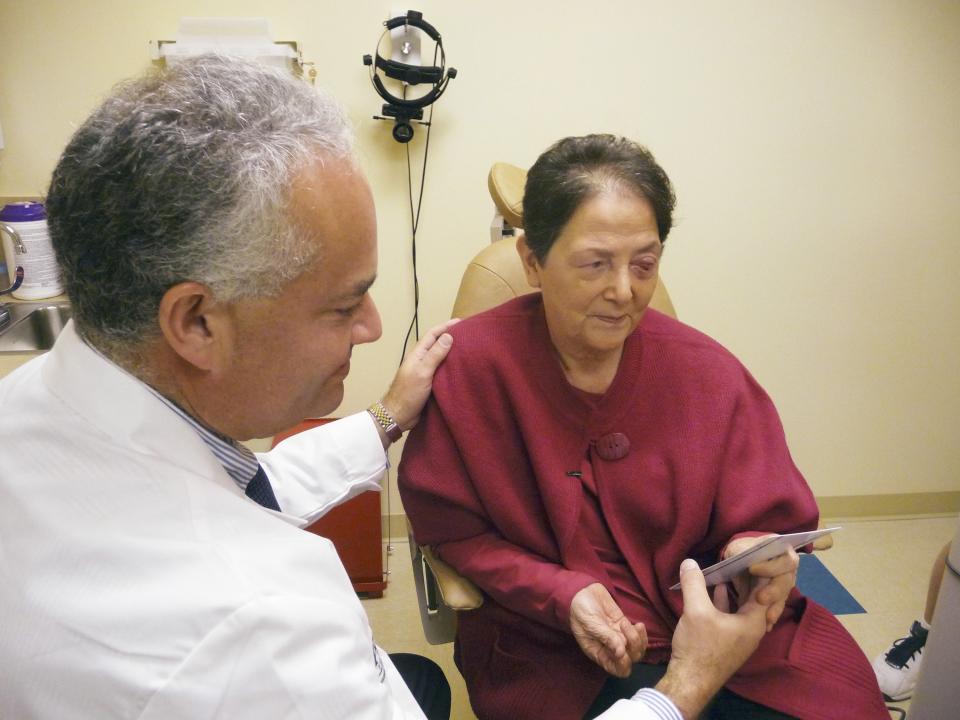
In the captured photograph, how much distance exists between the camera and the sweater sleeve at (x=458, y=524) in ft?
4.19

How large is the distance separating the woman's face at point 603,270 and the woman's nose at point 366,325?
1.80ft

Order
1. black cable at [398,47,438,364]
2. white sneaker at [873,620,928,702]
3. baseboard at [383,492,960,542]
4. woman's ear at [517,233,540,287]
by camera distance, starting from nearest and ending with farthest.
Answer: woman's ear at [517,233,540,287] < white sneaker at [873,620,928,702] < black cable at [398,47,438,364] < baseboard at [383,492,960,542]

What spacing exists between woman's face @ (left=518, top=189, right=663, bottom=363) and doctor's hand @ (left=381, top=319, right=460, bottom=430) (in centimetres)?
24

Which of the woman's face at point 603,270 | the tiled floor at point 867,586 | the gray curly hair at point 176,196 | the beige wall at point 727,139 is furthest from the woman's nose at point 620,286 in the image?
the tiled floor at point 867,586

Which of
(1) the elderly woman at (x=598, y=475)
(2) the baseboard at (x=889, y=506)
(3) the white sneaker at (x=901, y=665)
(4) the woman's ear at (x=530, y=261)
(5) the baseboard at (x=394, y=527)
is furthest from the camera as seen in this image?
(2) the baseboard at (x=889, y=506)

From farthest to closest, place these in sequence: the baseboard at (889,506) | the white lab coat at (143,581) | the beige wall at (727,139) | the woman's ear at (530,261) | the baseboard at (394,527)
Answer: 1. the baseboard at (889,506)
2. the baseboard at (394,527)
3. the beige wall at (727,139)
4. the woman's ear at (530,261)
5. the white lab coat at (143,581)

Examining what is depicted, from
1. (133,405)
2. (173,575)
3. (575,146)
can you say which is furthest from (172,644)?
(575,146)

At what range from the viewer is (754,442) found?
4.39 feet

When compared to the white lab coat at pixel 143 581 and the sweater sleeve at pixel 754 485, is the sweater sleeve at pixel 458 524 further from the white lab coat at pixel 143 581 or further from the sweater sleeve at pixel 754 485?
the white lab coat at pixel 143 581

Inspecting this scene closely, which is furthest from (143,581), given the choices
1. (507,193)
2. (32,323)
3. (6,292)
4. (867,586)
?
(867,586)

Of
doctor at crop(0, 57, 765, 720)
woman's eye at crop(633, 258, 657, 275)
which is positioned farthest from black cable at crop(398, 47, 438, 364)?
doctor at crop(0, 57, 765, 720)

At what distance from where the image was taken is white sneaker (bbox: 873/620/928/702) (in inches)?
76.6

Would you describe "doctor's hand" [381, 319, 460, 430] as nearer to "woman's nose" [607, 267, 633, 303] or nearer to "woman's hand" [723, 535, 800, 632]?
"woman's nose" [607, 267, 633, 303]

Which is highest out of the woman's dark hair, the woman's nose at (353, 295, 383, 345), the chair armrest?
the woman's dark hair
